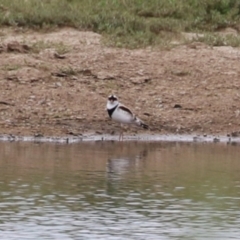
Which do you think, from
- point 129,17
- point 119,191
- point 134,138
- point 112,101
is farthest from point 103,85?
point 119,191

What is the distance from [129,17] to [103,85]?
7.76 feet

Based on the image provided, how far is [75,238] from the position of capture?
10594 mm

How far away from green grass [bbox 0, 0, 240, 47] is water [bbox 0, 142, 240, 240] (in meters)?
3.60

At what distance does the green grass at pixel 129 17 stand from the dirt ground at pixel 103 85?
0.91ft

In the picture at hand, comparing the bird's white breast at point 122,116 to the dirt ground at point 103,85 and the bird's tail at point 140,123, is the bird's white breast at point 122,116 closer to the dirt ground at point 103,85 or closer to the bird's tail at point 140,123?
the bird's tail at point 140,123

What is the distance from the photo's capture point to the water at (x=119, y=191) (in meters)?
11.1

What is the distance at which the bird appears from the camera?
16.9m

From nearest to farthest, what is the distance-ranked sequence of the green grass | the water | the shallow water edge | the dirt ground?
A: the water → the shallow water edge → the dirt ground → the green grass

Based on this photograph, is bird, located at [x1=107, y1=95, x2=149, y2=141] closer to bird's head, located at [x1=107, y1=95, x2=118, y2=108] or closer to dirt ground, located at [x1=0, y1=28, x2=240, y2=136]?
bird's head, located at [x1=107, y1=95, x2=118, y2=108]

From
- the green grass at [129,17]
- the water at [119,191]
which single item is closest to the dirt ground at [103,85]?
the green grass at [129,17]

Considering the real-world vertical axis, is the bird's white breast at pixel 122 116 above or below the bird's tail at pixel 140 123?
above

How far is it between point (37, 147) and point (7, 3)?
5110mm

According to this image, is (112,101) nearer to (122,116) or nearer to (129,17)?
(122,116)

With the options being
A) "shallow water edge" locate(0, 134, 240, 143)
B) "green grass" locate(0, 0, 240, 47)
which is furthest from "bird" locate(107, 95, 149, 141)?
"green grass" locate(0, 0, 240, 47)
